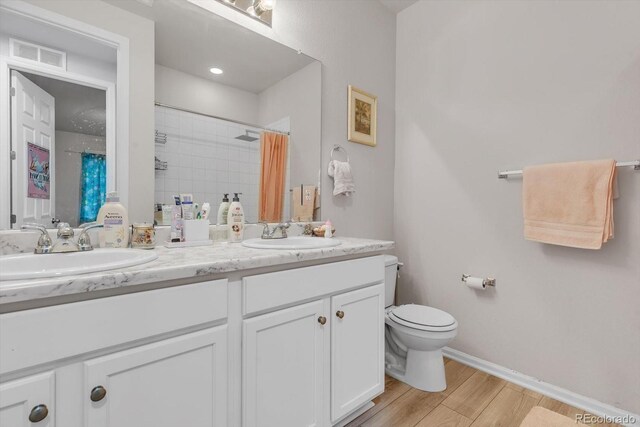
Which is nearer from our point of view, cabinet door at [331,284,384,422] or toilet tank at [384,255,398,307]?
cabinet door at [331,284,384,422]

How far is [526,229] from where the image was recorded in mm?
1694

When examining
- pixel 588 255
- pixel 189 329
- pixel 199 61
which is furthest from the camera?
pixel 588 255

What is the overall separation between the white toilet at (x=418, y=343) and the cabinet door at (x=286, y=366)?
0.65 meters

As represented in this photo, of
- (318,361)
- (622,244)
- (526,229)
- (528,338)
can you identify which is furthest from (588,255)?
(318,361)

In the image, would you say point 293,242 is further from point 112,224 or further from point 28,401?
point 28,401

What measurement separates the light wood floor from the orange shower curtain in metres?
1.16

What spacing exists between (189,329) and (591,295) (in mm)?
1927

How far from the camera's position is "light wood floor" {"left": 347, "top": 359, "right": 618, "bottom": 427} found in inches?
57.9

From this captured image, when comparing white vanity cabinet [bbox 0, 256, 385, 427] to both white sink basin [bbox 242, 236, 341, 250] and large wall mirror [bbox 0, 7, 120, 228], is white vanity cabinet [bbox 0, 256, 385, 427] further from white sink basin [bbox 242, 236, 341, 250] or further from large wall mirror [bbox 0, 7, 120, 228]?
large wall mirror [bbox 0, 7, 120, 228]

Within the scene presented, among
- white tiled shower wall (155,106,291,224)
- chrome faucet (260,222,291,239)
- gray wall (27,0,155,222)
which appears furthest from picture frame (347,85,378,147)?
gray wall (27,0,155,222)

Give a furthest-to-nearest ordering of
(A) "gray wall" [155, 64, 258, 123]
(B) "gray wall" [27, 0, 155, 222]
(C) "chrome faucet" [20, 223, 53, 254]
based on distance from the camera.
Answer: (A) "gray wall" [155, 64, 258, 123], (B) "gray wall" [27, 0, 155, 222], (C) "chrome faucet" [20, 223, 53, 254]

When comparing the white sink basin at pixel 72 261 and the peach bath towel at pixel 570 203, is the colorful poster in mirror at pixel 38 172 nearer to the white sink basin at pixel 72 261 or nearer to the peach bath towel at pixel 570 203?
the white sink basin at pixel 72 261

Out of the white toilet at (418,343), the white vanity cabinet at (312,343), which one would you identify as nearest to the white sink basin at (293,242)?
the white vanity cabinet at (312,343)

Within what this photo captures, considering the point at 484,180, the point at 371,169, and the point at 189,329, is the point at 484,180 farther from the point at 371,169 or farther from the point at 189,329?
the point at 189,329
